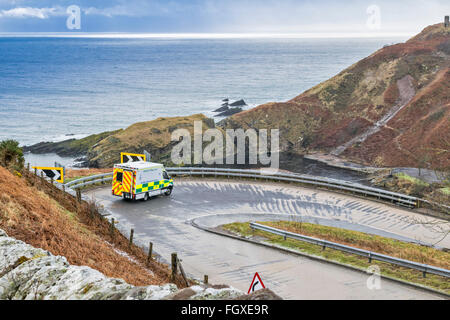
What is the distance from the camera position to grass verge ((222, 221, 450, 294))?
1672 cm

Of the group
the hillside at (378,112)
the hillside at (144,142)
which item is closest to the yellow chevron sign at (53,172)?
the hillside at (144,142)

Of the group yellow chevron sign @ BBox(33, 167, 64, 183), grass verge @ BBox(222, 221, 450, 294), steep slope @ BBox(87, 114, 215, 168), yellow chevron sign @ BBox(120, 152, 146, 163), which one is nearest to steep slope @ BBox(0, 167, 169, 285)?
grass verge @ BBox(222, 221, 450, 294)

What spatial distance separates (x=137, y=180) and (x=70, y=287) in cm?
1880

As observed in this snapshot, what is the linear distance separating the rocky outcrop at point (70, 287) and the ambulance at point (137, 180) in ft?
56.7

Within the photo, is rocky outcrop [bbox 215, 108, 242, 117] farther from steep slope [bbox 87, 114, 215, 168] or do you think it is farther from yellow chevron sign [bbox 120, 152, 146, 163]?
yellow chevron sign [bbox 120, 152, 146, 163]

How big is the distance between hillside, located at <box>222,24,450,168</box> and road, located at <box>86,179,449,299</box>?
21699mm

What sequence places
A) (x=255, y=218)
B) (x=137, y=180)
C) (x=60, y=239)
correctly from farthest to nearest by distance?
(x=137, y=180) < (x=255, y=218) < (x=60, y=239)

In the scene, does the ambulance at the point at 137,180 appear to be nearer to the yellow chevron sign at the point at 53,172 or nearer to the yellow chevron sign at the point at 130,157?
the yellow chevron sign at the point at 130,157

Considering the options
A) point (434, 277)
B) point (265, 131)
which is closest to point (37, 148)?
point (265, 131)

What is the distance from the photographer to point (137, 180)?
26281 millimetres

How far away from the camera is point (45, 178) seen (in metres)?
26.5

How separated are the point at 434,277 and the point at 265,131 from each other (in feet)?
146

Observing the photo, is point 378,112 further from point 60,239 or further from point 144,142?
point 60,239

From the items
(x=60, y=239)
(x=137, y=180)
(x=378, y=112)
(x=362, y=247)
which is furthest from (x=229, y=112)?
(x=60, y=239)
